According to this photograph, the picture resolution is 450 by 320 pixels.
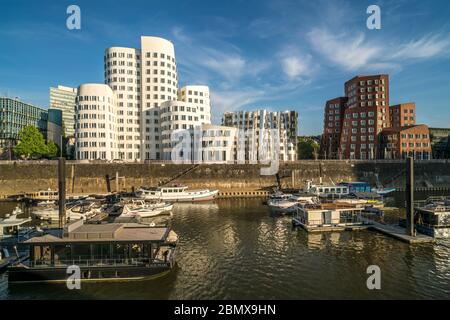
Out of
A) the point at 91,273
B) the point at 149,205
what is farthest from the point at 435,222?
the point at 149,205

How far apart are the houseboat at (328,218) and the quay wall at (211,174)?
149ft

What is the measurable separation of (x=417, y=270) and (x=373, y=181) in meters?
78.2

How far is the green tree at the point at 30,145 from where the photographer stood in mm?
107250

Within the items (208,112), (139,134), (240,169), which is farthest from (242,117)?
(240,169)

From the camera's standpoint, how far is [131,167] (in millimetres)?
91125

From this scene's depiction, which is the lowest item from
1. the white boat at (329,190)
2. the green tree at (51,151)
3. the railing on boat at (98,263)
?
the railing on boat at (98,263)

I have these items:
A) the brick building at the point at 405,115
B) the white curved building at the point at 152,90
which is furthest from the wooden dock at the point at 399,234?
the brick building at the point at 405,115

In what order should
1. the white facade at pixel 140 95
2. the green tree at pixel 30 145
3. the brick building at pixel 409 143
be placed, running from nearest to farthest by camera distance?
the green tree at pixel 30 145 → the brick building at pixel 409 143 → the white facade at pixel 140 95

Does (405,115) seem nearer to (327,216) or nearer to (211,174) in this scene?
(211,174)

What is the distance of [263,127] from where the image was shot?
153625 mm

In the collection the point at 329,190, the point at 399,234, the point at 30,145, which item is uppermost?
the point at 30,145

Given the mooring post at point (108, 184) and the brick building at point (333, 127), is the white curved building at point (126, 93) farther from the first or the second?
the brick building at point (333, 127)

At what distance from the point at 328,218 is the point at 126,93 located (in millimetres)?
101032

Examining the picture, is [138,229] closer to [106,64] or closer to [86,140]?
[86,140]
